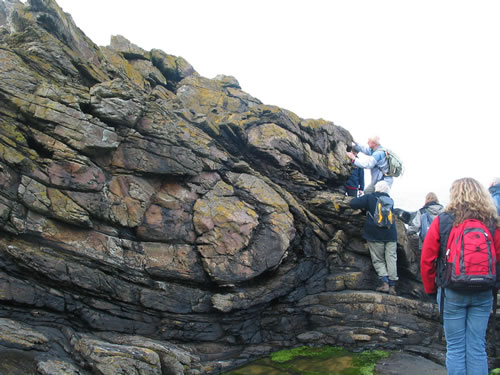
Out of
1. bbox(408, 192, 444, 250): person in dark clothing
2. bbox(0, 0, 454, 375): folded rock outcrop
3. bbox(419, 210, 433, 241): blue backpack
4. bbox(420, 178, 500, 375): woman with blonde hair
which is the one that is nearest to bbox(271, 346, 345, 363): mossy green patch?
bbox(0, 0, 454, 375): folded rock outcrop

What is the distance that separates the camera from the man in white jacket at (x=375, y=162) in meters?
17.1

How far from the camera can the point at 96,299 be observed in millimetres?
11938

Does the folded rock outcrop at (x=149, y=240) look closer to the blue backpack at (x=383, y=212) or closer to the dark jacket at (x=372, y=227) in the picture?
the dark jacket at (x=372, y=227)

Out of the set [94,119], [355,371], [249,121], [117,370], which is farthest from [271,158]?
[117,370]

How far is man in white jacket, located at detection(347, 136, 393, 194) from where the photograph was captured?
17094 mm

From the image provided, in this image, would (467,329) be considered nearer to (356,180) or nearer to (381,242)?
(381,242)

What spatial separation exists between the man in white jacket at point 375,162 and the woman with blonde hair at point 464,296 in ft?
30.2

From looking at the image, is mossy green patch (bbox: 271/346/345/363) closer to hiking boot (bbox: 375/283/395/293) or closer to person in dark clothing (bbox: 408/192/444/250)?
hiking boot (bbox: 375/283/395/293)

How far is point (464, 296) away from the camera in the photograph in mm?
7211

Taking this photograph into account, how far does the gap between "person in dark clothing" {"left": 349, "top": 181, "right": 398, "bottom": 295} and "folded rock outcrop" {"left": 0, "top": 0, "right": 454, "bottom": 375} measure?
703mm

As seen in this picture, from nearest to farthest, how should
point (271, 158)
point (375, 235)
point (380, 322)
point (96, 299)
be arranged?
point (96, 299), point (380, 322), point (375, 235), point (271, 158)

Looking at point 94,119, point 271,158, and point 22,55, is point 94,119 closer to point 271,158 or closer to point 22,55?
point 22,55

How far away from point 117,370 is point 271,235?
8.00 m

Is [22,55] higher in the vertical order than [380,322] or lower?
higher
